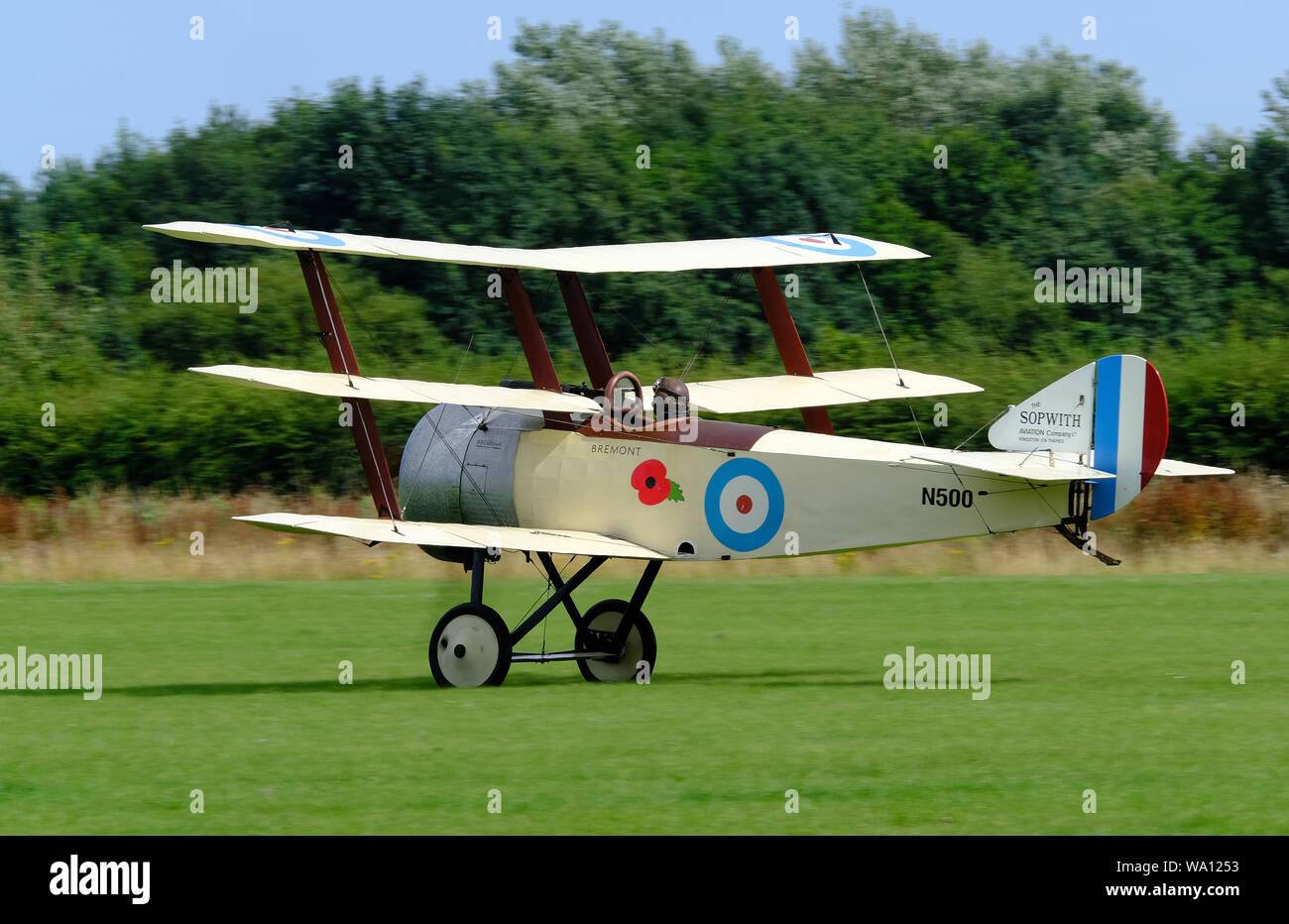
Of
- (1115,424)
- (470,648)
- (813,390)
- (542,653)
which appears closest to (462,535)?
(470,648)

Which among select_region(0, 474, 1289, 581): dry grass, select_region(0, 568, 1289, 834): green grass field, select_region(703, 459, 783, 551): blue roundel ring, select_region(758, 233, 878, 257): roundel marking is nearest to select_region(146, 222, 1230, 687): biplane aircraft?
select_region(703, 459, 783, 551): blue roundel ring

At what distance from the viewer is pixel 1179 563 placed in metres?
25.9

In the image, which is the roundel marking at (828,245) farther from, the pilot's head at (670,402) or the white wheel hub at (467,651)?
the white wheel hub at (467,651)

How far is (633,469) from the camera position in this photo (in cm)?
1498

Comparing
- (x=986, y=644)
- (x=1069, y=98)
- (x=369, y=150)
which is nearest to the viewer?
(x=986, y=644)

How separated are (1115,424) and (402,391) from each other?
5.45 metres

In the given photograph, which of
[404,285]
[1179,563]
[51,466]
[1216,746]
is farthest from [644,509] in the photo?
[404,285]

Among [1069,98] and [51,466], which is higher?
[1069,98]

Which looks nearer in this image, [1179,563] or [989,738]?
[989,738]

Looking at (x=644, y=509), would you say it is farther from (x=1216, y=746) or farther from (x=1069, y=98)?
(x=1069, y=98)

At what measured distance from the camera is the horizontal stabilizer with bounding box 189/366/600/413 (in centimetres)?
1363

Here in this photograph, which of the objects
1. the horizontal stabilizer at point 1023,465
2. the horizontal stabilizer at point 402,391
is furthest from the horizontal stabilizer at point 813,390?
the horizontal stabilizer at point 1023,465

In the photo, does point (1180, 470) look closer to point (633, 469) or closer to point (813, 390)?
point (813, 390)

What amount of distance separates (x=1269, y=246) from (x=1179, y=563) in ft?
74.2
